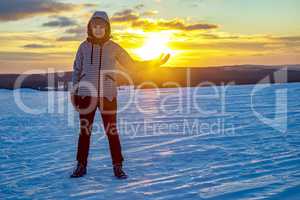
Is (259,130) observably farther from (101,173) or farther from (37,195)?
(37,195)

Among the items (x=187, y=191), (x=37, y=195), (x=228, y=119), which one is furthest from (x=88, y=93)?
(x=228, y=119)

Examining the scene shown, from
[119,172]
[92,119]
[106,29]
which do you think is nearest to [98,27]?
[106,29]

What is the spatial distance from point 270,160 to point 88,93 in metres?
2.68

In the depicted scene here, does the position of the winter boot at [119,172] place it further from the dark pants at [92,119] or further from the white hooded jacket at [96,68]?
the white hooded jacket at [96,68]

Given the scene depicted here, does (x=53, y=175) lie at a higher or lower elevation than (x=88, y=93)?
lower

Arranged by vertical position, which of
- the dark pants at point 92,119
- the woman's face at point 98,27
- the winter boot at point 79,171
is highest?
the woman's face at point 98,27

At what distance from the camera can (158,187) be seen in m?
4.59

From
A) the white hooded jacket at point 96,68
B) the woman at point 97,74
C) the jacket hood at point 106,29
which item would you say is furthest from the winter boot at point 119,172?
the jacket hood at point 106,29

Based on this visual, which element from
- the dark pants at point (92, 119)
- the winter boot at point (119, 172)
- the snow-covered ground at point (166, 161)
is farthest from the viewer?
the dark pants at point (92, 119)

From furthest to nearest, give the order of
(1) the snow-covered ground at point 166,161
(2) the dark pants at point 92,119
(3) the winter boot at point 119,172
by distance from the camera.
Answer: (2) the dark pants at point 92,119 → (3) the winter boot at point 119,172 → (1) the snow-covered ground at point 166,161

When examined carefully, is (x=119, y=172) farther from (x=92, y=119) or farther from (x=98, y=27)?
(x=98, y=27)

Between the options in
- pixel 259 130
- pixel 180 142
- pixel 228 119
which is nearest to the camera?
pixel 180 142

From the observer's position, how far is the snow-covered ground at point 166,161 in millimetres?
4488

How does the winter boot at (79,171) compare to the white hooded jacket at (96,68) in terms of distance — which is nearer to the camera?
the white hooded jacket at (96,68)
